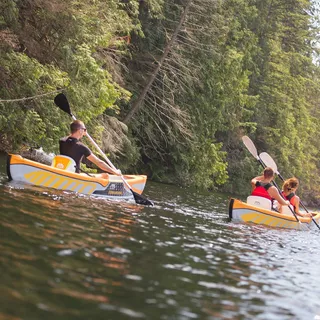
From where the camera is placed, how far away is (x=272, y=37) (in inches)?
1379

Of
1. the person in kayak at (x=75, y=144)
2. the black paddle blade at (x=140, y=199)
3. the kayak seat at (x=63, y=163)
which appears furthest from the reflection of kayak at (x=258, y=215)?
the kayak seat at (x=63, y=163)

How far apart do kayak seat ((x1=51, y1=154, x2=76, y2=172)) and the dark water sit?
3.71 feet

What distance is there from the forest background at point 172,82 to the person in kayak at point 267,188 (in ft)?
17.1

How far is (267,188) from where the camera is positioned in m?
12.7

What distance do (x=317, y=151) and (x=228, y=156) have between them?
1075 cm

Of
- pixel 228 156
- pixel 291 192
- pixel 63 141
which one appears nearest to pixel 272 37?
pixel 228 156

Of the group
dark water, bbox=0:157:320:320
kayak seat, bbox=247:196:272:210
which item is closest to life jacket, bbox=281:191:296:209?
kayak seat, bbox=247:196:272:210

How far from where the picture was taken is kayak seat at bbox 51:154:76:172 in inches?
433

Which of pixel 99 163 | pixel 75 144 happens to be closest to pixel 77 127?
pixel 75 144

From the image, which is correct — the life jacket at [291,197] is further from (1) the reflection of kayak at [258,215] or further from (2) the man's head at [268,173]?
(2) the man's head at [268,173]

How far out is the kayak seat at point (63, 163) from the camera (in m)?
11.0

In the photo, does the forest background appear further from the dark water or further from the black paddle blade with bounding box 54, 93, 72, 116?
the dark water

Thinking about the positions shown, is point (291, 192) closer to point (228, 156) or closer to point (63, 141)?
point (63, 141)

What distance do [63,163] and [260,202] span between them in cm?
443
